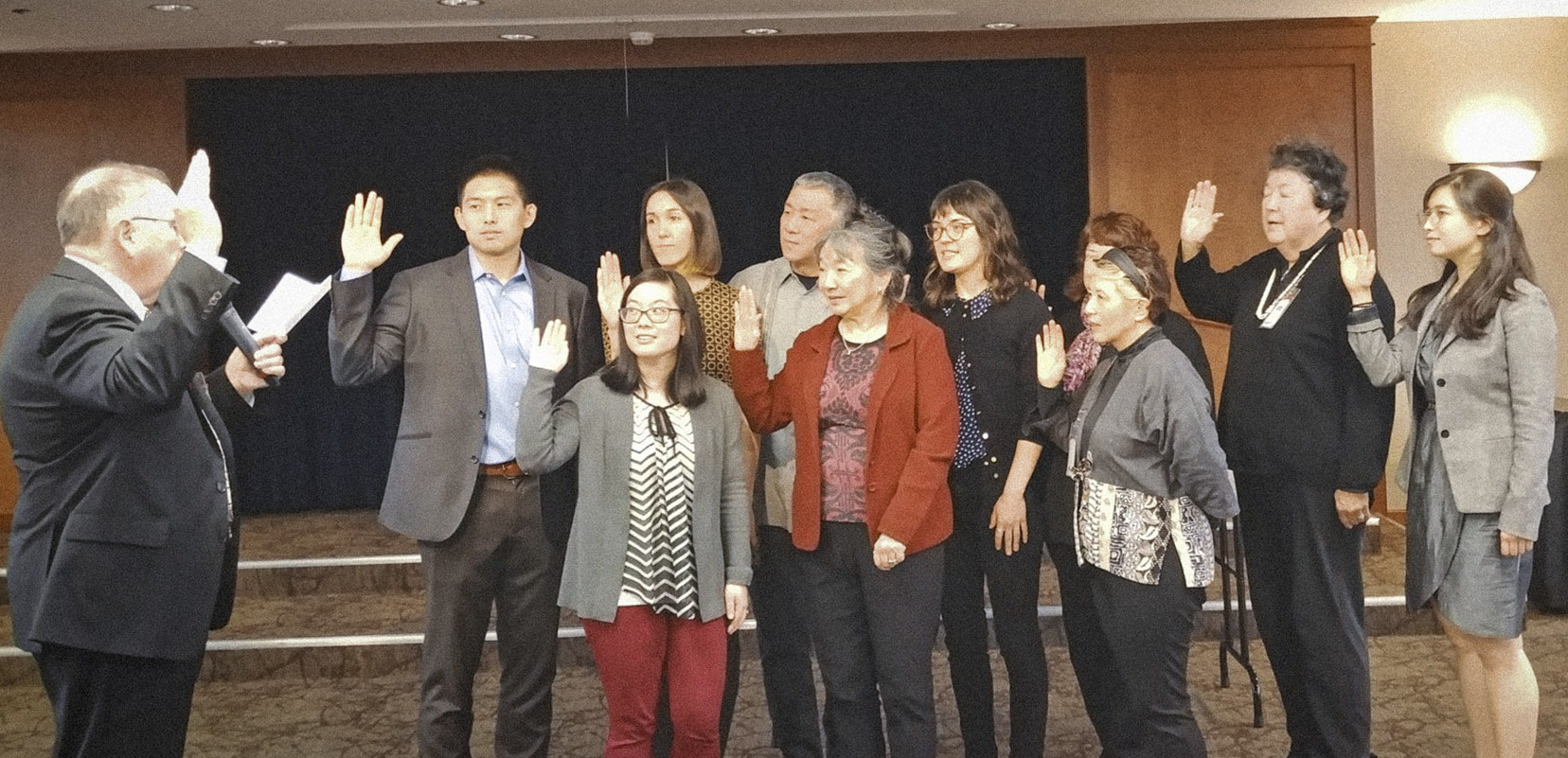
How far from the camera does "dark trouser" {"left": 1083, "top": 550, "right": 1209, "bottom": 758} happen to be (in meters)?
3.25

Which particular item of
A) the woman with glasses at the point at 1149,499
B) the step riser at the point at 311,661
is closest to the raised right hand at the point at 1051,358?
the woman with glasses at the point at 1149,499

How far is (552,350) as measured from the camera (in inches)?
129

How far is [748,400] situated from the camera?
3430 mm

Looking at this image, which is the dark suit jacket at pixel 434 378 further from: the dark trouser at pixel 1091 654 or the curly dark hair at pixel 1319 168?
the curly dark hair at pixel 1319 168

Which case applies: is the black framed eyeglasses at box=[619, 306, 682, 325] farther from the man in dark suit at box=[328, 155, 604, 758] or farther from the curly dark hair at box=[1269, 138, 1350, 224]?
the curly dark hair at box=[1269, 138, 1350, 224]

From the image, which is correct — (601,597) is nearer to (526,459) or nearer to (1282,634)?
(526,459)

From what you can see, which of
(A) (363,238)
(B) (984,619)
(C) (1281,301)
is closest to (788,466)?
(B) (984,619)

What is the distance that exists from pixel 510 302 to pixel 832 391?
878 mm

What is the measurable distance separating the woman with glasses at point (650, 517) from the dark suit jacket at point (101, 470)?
84 centimetres

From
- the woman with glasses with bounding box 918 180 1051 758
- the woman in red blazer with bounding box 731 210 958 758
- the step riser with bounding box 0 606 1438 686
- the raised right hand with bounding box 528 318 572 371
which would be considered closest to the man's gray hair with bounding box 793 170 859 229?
the woman with glasses with bounding box 918 180 1051 758

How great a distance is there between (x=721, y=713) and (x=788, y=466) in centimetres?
63

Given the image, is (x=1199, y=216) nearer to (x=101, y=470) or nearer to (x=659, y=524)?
(x=659, y=524)

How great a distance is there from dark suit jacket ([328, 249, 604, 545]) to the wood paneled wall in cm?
385

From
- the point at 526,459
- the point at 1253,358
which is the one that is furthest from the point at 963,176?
the point at 526,459
